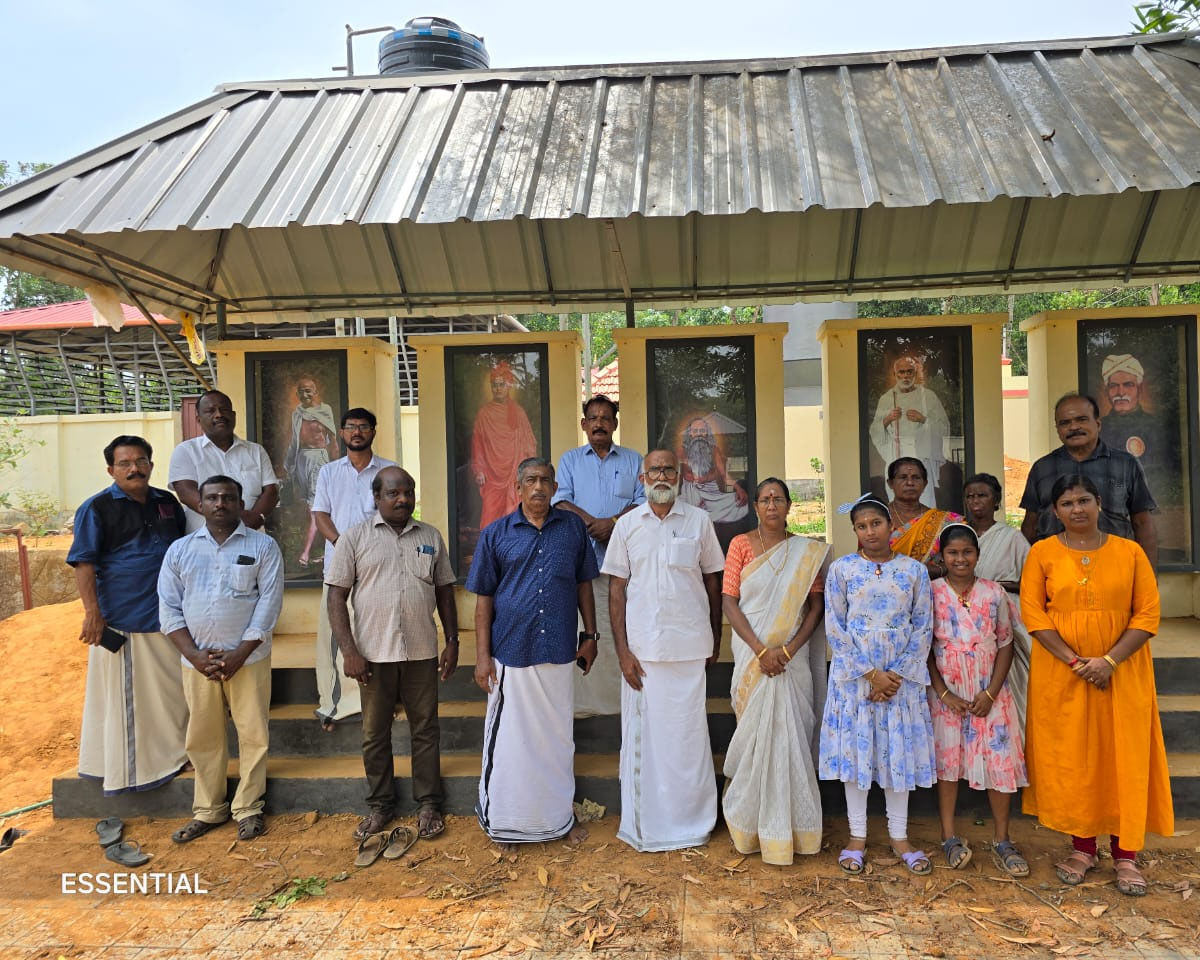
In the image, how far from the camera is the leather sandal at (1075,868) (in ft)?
11.9

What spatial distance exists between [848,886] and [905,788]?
0.51m

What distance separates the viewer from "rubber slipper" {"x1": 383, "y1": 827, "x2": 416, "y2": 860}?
4.07m

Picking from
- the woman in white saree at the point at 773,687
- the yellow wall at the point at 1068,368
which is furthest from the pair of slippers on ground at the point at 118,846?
the yellow wall at the point at 1068,368

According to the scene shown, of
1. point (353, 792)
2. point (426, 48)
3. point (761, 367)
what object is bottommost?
point (353, 792)

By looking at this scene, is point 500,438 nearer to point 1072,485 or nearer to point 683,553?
point 683,553

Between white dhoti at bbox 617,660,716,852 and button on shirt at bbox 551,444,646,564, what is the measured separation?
1130mm

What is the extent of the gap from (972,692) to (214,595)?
3867 millimetres

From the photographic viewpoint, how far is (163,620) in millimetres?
4332

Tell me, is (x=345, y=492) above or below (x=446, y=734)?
above

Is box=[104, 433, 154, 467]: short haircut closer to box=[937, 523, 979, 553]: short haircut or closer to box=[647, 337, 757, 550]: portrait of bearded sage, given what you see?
box=[647, 337, 757, 550]: portrait of bearded sage

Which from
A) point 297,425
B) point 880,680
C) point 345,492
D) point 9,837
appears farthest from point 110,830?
point 880,680

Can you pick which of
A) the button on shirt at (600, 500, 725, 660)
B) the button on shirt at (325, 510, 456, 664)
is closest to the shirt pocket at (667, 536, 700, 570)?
the button on shirt at (600, 500, 725, 660)

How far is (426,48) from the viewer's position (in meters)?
7.06

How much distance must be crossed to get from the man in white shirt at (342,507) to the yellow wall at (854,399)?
3410mm
